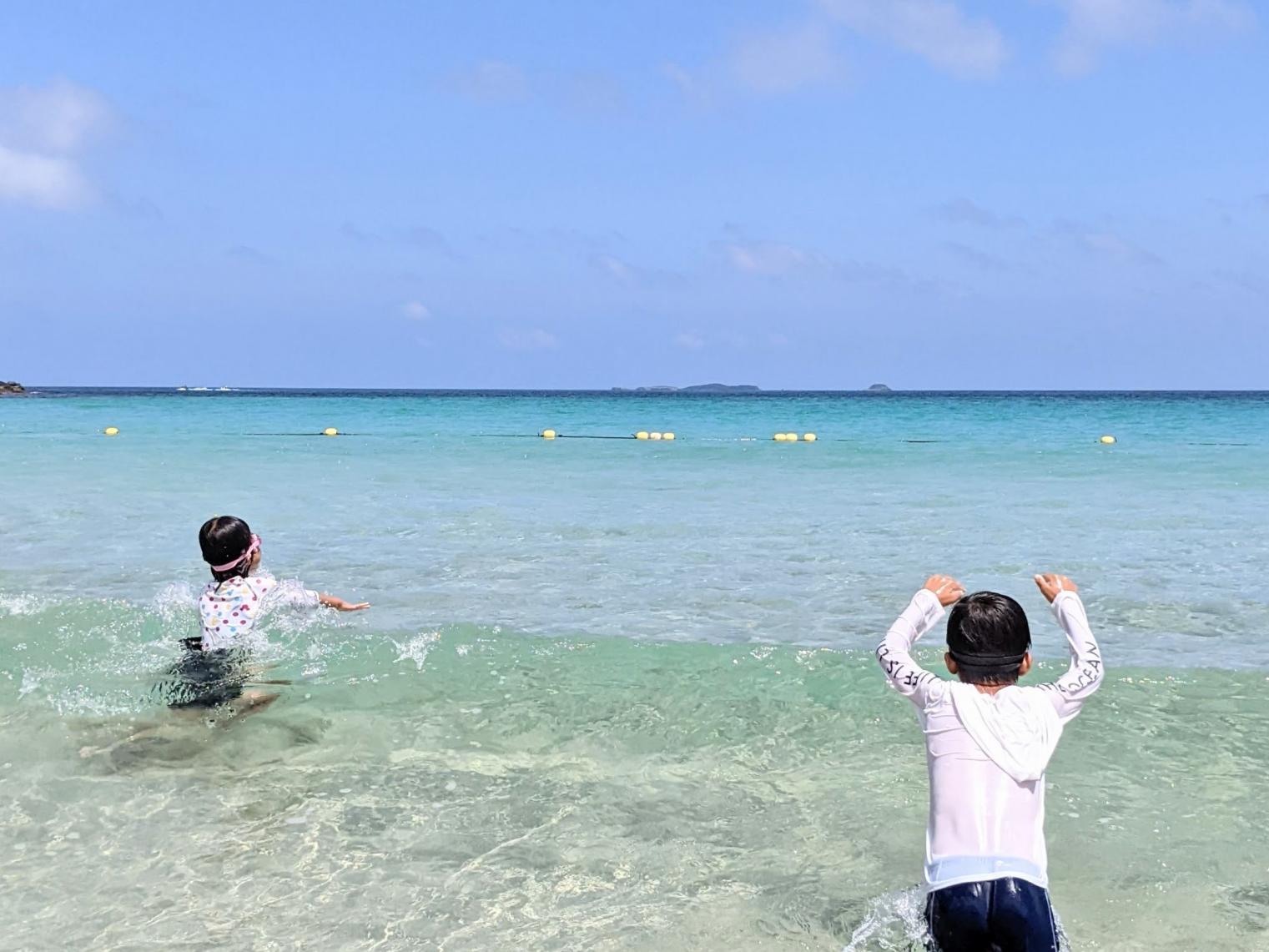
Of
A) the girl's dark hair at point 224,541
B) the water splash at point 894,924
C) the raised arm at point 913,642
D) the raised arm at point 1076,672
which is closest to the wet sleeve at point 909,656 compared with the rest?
the raised arm at point 913,642

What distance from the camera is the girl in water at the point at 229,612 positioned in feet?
20.5

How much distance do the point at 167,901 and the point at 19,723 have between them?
253 cm

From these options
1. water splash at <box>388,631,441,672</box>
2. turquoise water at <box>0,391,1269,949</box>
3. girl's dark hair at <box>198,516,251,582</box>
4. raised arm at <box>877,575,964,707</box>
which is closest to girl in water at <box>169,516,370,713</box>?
girl's dark hair at <box>198,516,251,582</box>

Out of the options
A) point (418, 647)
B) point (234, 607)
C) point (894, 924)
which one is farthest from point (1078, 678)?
point (418, 647)

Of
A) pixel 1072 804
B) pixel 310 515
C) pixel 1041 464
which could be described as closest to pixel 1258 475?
pixel 1041 464

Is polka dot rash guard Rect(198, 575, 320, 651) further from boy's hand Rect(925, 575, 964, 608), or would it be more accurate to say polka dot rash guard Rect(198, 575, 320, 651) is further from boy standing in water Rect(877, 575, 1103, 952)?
boy standing in water Rect(877, 575, 1103, 952)

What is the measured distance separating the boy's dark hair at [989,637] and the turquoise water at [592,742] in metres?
1.20

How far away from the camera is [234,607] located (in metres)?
6.29

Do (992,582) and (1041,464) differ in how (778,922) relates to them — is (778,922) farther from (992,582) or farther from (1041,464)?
(1041,464)

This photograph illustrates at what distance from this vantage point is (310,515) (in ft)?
49.6

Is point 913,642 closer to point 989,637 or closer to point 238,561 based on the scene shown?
point 989,637

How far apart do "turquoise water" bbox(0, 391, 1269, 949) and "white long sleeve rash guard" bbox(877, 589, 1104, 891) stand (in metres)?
0.89

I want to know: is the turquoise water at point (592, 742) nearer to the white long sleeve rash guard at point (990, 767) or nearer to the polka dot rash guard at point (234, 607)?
the polka dot rash guard at point (234, 607)

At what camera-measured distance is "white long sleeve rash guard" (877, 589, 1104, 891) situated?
320 cm
